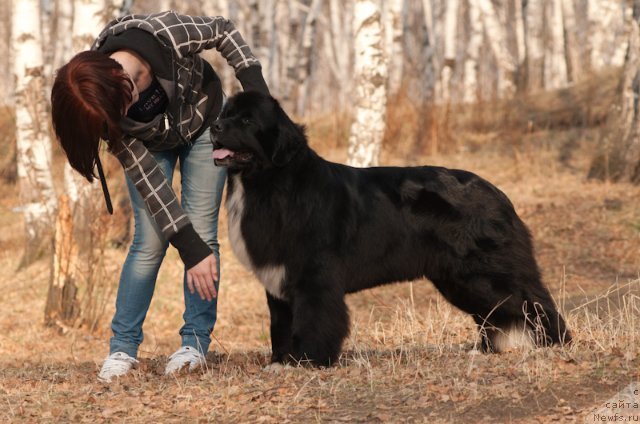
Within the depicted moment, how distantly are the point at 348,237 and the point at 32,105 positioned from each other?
576 cm

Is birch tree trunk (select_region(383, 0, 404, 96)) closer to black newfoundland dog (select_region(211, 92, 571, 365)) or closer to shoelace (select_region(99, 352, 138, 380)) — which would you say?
black newfoundland dog (select_region(211, 92, 571, 365))

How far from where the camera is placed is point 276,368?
4.43 metres

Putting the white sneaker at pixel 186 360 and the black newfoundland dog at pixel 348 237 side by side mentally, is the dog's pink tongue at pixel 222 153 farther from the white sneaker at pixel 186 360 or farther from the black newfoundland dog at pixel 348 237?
the white sneaker at pixel 186 360

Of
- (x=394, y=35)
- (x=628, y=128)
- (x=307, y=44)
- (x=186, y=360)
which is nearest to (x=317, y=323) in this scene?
(x=186, y=360)

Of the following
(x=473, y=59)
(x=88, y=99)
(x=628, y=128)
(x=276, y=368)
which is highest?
(x=473, y=59)

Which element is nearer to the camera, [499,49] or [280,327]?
[280,327]

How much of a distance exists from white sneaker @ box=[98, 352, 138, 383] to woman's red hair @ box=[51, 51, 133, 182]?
1.22 m

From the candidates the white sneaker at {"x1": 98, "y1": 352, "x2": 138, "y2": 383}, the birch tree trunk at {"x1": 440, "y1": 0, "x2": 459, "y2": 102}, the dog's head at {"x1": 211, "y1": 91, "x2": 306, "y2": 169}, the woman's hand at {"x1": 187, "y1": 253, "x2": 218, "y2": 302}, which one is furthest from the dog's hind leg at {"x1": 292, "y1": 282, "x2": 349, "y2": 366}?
the birch tree trunk at {"x1": 440, "y1": 0, "x2": 459, "y2": 102}

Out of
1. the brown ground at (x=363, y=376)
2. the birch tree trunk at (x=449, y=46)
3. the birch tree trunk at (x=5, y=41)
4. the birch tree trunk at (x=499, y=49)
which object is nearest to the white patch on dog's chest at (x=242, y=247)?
the brown ground at (x=363, y=376)

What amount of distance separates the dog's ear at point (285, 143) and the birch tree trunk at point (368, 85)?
211 inches

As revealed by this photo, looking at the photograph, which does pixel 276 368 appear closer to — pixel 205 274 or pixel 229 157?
pixel 205 274

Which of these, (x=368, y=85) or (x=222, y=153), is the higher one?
(x=368, y=85)

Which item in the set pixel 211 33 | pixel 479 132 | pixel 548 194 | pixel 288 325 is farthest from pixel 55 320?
pixel 479 132

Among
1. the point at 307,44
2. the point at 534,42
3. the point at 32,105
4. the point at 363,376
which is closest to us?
the point at 363,376
